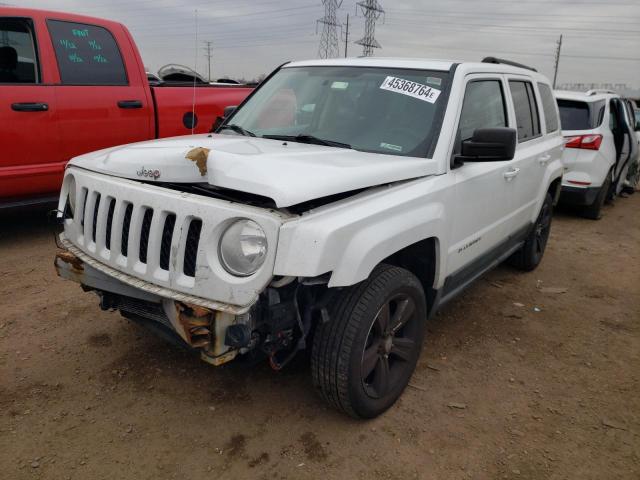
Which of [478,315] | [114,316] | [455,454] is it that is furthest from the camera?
[478,315]

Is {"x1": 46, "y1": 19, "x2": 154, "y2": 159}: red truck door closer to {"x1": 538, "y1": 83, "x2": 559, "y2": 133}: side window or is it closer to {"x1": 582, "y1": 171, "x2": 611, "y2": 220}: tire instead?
{"x1": 538, "y1": 83, "x2": 559, "y2": 133}: side window

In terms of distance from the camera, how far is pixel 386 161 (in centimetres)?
262

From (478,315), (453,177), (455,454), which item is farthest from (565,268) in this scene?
(455,454)

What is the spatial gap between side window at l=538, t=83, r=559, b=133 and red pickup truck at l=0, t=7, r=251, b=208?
3.76 meters

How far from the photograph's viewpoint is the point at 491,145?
2760 millimetres

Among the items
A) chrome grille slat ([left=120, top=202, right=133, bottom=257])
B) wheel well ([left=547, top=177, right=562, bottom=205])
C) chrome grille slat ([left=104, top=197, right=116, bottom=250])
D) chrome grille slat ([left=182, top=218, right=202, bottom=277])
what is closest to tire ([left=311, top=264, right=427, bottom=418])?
chrome grille slat ([left=182, top=218, right=202, bottom=277])

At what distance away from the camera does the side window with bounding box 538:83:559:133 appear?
461cm

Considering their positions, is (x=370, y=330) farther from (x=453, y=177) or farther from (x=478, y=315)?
(x=478, y=315)

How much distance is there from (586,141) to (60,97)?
21.4 feet

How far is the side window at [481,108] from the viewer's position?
3.14m

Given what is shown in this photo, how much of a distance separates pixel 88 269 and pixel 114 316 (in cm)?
116

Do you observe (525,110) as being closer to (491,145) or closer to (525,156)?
(525,156)

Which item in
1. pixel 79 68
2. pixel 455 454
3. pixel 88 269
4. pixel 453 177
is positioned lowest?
pixel 455 454

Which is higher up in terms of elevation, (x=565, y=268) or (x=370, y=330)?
(x=370, y=330)
